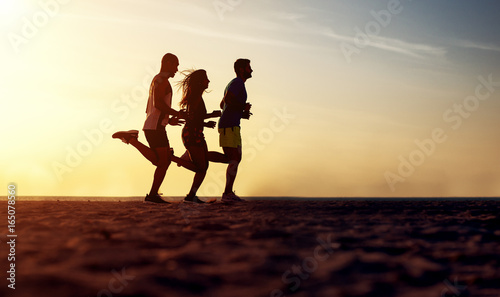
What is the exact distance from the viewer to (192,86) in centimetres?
929

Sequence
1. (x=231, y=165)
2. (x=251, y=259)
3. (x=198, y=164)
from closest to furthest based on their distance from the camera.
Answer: (x=251, y=259) < (x=198, y=164) < (x=231, y=165)

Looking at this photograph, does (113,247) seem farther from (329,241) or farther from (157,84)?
(157,84)

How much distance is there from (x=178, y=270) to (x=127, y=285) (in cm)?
37

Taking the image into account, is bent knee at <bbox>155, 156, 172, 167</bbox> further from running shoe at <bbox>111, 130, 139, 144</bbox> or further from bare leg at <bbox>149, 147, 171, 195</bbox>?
running shoe at <bbox>111, 130, 139, 144</bbox>

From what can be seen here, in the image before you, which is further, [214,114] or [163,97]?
[214,114]

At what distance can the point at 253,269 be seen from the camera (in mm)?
3043

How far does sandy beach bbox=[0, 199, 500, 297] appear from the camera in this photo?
2684 millimetres

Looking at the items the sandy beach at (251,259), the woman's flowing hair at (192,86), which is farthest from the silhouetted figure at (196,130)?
the sandy beach at (251,259)

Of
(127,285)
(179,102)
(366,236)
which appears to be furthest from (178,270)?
(179,102)

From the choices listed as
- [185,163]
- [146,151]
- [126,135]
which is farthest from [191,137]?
[126,135]

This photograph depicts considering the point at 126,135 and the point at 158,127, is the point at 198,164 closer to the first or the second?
the point at 158,127

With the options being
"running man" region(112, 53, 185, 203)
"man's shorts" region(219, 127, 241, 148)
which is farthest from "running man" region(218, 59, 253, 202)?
"running man" region(112, 53, 185, 203)

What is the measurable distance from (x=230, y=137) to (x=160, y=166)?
1323 millimetres

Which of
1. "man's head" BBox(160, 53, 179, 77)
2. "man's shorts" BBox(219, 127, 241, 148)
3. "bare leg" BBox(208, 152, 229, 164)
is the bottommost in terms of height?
"bare leg" BBox(208, 152, 229, 164)
